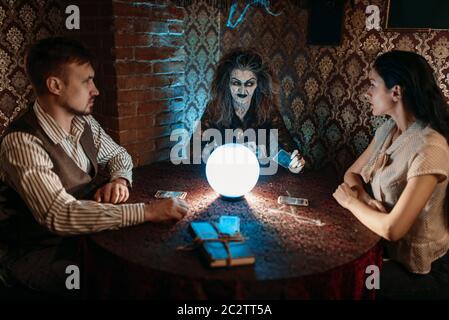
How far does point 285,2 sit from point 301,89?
2.09ft

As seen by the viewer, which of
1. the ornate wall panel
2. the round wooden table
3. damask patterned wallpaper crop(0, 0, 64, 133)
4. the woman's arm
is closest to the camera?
the round wooden table

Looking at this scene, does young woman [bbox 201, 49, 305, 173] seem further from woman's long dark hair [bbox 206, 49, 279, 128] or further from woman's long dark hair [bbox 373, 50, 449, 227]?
woman's long dark hair [bbox 373, 50, 449, 227]

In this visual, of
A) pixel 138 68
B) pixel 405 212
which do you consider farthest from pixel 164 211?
pixel 138 68

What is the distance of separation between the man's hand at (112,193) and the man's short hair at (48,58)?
54cm

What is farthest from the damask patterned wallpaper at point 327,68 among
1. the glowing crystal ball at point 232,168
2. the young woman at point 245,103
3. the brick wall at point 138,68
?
the glowing crystal ball at point 232,168

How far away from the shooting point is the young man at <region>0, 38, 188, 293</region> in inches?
65.6

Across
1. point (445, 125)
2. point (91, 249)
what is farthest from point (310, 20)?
point (91, 249)

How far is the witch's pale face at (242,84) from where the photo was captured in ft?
8.70

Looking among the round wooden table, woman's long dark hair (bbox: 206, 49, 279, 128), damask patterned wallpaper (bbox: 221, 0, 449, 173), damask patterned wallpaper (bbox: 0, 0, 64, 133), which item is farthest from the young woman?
damask patterned wallpaper (bbox: 0, 0, 64, 133)

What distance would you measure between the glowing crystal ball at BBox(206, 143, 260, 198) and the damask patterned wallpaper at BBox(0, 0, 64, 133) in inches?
54.7

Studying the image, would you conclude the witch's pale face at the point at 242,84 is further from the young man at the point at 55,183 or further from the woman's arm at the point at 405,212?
the woman's arm at the point at 405,212

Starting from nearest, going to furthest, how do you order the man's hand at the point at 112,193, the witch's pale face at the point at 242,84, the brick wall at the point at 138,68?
the man's hand at the point at 112,193 → the brick wall at the point at 138,68 → the witch's pale face at the point at 242,84

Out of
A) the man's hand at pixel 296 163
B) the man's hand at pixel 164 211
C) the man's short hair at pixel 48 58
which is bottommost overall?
the man's hand at pixel 164 211
